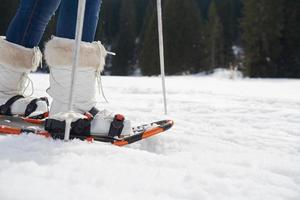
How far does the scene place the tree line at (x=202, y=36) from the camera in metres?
20.8

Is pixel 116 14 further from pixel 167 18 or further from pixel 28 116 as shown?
pixel 28 116

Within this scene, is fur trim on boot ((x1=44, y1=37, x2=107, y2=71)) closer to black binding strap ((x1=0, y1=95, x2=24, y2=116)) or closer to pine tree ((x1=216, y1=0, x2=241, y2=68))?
black binding strap ((x1=0, y1=95, x2=24, y2=116))

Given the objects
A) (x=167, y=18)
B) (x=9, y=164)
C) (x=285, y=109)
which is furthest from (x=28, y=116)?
(x=167, y=18)

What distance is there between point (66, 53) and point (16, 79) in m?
0.48

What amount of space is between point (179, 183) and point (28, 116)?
44.0 inches

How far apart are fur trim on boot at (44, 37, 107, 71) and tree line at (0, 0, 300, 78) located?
7.32m

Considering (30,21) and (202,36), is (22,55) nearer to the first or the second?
(30,21)

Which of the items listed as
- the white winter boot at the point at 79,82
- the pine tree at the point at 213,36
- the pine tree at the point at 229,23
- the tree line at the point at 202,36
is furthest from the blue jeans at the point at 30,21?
the pine tree at the point at 229,23

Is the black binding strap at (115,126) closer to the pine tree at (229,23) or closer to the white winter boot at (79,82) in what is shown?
the white winter boot at (79,82)

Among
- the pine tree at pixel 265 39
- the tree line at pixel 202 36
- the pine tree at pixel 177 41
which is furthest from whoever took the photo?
the pine tree at pixel 177 41

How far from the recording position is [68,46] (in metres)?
1.56

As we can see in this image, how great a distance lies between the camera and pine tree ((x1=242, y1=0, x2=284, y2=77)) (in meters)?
20.7

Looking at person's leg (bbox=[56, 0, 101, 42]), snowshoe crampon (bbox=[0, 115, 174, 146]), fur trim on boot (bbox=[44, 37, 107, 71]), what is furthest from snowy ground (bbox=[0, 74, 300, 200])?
person's leg (bbox=[56, 0, 101, 42])

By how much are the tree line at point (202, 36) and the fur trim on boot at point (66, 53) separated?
7.32 m
